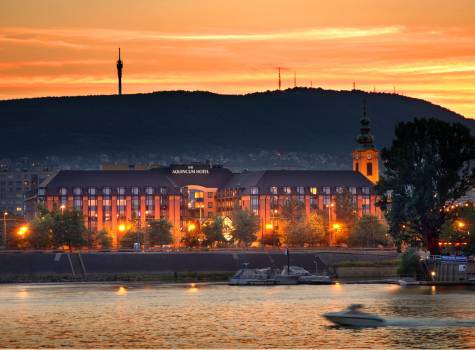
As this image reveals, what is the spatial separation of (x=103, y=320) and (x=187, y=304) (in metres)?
25.1

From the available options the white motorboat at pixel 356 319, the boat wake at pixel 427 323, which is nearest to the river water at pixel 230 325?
the boat wake at pixel 427 323

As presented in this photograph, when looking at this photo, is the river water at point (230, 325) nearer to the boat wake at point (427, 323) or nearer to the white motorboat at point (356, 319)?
the boat wake at point (427, 323)

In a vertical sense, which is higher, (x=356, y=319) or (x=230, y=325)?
(x=356, y=319)

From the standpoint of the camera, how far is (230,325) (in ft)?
532

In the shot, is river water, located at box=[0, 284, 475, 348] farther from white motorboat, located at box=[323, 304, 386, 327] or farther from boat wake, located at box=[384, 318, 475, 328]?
white motorboat, located at box=[323, 304, 386, 327]

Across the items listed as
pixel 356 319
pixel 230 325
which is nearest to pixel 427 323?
pixel 356 319

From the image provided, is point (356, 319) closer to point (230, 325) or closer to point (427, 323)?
point (427, 323)

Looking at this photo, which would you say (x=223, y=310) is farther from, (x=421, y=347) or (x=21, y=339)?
(x=421, y=347)

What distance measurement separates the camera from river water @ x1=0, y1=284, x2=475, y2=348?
141625mm

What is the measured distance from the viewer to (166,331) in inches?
6156

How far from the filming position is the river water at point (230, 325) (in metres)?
142

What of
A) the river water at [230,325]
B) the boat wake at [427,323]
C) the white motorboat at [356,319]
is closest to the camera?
the river water at [230,325]

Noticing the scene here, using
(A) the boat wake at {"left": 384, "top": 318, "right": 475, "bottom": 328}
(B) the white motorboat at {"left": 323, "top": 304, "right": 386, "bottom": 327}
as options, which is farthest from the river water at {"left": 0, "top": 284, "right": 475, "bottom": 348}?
(B) the white motorboat at {"left": 323, "top": 304, "right": 386, "bottom": 327}

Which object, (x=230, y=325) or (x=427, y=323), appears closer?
(x=427, y=323)
